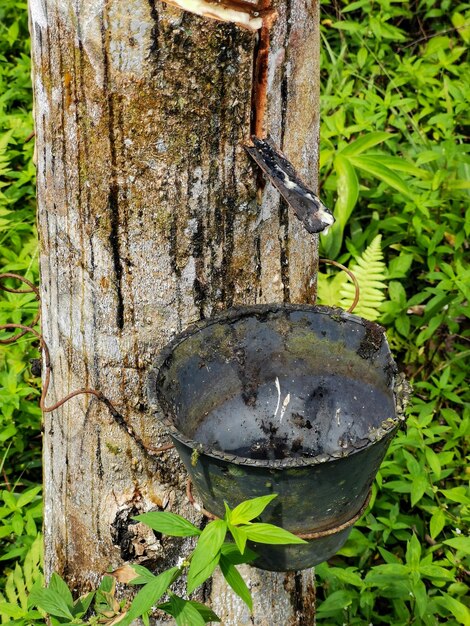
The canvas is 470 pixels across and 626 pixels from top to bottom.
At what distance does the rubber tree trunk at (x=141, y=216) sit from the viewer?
1.93 m

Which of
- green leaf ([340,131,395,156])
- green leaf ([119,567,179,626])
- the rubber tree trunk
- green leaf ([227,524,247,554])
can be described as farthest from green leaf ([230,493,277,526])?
green leaf ([340,131,395,156])

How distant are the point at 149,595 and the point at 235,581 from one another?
0.19 m

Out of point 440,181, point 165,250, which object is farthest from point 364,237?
point 165,250

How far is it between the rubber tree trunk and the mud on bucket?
0.48 feet

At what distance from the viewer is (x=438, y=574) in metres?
2.65

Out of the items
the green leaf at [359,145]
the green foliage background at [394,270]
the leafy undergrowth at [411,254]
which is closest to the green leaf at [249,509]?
the green foliage background at [394,270]

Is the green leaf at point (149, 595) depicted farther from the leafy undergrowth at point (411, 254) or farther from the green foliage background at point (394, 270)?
the leafy undergrowth at point (411, 254)

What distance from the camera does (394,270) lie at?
12.6 feet

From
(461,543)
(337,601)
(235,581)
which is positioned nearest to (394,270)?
(461,543)

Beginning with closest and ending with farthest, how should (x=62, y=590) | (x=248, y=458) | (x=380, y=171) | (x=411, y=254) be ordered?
1. (x=248, y=458)
2. (x=62, y=590)
3. (x=380, y=171)
4. (x=411, y=254)

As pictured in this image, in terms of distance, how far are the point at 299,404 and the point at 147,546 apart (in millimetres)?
589

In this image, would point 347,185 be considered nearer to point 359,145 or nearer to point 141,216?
point 359,145

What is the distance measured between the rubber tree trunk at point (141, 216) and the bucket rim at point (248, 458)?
13 centimetres

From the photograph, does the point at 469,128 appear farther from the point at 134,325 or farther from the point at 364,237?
the point at 134,325
